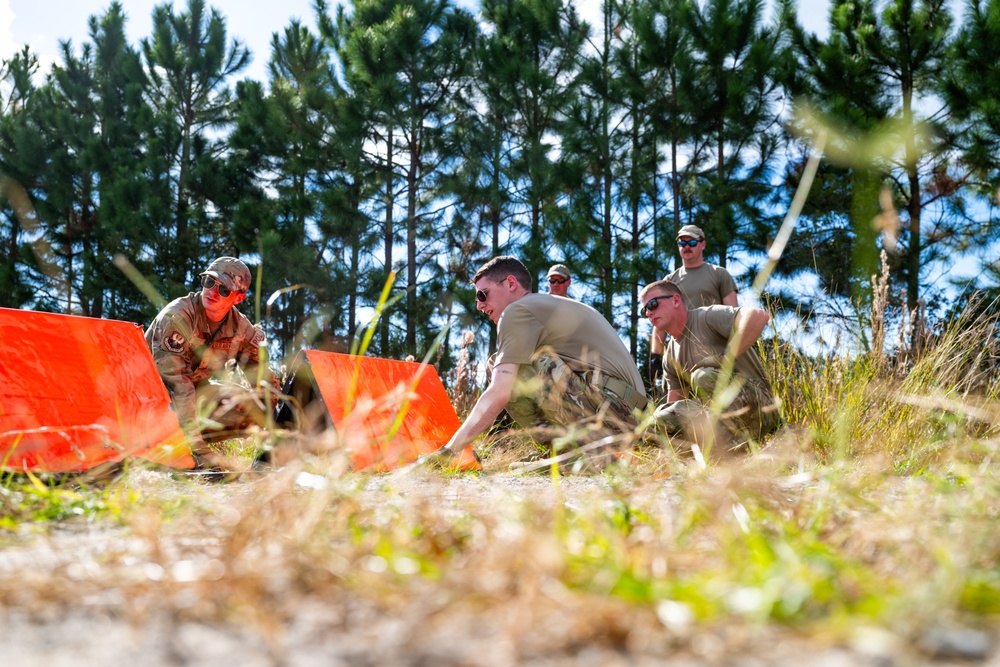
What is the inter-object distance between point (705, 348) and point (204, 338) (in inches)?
101

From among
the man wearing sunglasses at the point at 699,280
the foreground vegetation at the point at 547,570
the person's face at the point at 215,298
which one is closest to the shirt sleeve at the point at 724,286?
the man wearing sunglasses at the point at 699,280

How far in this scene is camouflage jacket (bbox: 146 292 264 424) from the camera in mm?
3918

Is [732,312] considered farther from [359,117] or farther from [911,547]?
[359,117]

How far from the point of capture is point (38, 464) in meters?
2.48

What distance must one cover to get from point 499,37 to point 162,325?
9587 millimetres

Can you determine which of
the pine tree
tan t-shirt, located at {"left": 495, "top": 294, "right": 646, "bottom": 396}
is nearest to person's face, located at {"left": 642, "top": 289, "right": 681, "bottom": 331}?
tan t-shirt, located at {"left": 495, "top": 294, "right": 646, "bottom": 396}

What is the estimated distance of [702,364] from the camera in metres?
3.57

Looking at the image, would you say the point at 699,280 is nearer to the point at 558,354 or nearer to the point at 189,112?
the point at 558,354

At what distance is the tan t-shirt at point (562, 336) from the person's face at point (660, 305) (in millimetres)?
236

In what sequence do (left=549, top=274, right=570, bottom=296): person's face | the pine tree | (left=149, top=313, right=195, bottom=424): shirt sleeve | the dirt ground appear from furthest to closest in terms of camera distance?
the pine tree → (left=549, top=274, right=570, bottom=296): person's face → (left=149, top=313, right=195, bottom=424): shirt sleeve → the dirt ground

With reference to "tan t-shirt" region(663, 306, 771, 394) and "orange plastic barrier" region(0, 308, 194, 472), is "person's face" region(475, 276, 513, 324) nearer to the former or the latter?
"tan t-shirt" region(663, 306, 771, 394)

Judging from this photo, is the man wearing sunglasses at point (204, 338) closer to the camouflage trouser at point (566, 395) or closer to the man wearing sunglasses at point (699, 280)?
the camouflage trouser at point (566, 395)

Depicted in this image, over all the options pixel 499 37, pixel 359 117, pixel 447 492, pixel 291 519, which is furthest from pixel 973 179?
pixel 291 519

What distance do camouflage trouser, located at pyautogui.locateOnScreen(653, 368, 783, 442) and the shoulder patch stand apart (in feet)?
7.90
